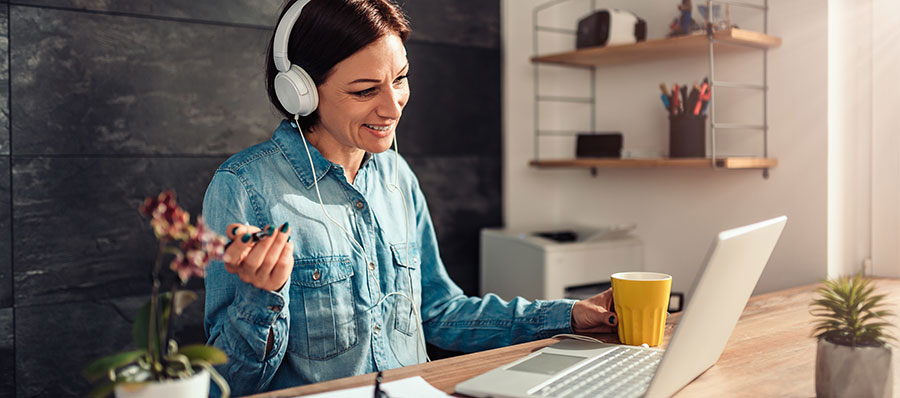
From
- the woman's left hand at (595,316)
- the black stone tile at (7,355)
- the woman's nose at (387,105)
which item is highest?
the woman's nose at (387,105)

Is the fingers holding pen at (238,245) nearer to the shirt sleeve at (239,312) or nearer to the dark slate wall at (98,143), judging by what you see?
the shirt sleeve at (239,312)

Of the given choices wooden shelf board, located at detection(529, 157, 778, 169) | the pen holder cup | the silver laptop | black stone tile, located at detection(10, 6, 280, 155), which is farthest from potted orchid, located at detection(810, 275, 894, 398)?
black stone tile, located at detection(10, 6, 280, 155)

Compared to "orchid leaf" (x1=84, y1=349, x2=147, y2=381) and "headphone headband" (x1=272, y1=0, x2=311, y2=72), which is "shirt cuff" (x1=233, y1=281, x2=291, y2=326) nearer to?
"orchid leaf" (x1=84, y1=349, x2=147, y2=381)

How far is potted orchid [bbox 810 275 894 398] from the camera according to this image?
2.56ft

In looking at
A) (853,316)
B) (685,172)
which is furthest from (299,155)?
(685,172)

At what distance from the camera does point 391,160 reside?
1.48 meters

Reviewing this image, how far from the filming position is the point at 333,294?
120 centimetres

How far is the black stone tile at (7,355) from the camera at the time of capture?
189 cm

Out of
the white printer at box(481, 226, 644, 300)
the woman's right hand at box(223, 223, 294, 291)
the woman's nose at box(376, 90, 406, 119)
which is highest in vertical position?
the woman's nose at box(376, 90, 406, 119)

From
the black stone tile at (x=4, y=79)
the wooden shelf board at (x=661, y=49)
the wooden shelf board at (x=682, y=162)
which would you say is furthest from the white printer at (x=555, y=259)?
the black stone tile at (x=4, y=79)

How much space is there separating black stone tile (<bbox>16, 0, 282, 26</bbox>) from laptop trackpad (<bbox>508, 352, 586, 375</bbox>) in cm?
162

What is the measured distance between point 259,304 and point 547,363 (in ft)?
1.31

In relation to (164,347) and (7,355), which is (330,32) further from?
(7,355)

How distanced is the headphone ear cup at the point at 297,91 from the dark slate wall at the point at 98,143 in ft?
3.32
